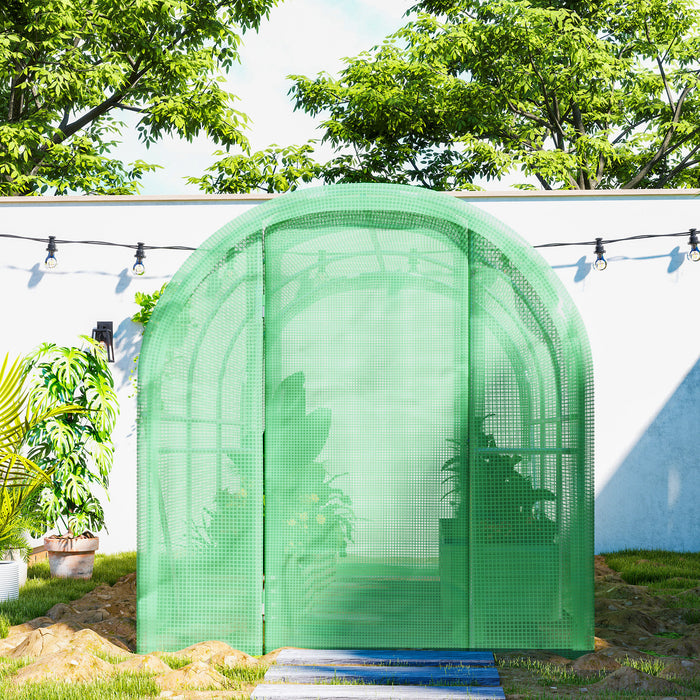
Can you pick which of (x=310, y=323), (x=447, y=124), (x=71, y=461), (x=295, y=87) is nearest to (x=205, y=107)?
(x=295, y=87)

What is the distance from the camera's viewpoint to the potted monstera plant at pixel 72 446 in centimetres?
652

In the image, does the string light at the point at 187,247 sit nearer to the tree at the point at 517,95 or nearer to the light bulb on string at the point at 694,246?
the light bulb on string at the point at 694,246

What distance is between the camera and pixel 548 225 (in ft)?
25.7

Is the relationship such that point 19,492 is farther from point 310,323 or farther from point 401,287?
point 401,287

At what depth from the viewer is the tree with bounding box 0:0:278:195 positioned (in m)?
12.8

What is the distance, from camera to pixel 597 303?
7.85 m

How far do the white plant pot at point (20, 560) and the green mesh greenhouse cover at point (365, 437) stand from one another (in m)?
2.29

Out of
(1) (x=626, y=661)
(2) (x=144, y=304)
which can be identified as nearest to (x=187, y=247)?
(2) (x=144, y=304)

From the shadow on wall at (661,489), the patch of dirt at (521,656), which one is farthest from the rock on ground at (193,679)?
the shadow on wall at (661,489)

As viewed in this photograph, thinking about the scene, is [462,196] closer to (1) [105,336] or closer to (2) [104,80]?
(1) [105,336]

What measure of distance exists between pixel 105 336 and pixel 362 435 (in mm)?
4217

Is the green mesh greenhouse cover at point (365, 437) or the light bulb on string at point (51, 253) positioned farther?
the light bulb on string at point (51, 253)

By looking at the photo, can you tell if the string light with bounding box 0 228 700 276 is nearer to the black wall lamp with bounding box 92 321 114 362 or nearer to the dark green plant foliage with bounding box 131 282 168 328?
the dark green plant foliage with bounding box 131 282 168 328

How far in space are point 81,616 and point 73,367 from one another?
231 cm
